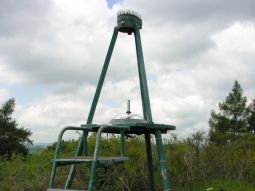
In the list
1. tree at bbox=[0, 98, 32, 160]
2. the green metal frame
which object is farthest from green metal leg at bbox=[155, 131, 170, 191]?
tree at bbox=[0, 98, 32, 160]

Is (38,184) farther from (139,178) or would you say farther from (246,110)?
(246,110)

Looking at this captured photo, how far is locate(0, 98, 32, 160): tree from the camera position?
31.2m

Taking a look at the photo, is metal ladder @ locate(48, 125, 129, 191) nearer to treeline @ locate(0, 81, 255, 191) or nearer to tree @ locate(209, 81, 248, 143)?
treeline @ locate(0, 81, 255, 191)

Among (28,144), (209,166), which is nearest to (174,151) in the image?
(209,166)

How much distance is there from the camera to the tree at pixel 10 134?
31.2 metres

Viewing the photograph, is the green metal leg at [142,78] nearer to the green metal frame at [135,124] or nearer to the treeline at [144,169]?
the green metal frame at [135,124]

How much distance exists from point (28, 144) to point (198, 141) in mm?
23647

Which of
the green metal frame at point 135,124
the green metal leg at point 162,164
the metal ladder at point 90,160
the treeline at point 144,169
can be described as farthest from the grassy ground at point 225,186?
the metal ladder at point 90,160

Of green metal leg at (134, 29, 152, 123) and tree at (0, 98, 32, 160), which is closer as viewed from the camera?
green metal leg at (134, 29, 152, 123)

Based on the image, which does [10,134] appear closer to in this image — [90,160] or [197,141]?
[197,141]

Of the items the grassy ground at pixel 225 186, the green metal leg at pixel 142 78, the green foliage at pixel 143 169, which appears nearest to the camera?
the green metal leg at pixel 142 78

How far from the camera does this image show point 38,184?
8.30 metres

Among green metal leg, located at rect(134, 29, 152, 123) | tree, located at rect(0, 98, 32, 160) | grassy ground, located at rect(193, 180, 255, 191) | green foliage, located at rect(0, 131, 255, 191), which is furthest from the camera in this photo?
tree, located at rect(0, 98, 32, 160)

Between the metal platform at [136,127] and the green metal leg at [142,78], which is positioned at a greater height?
the green metal leg at [142,78]
